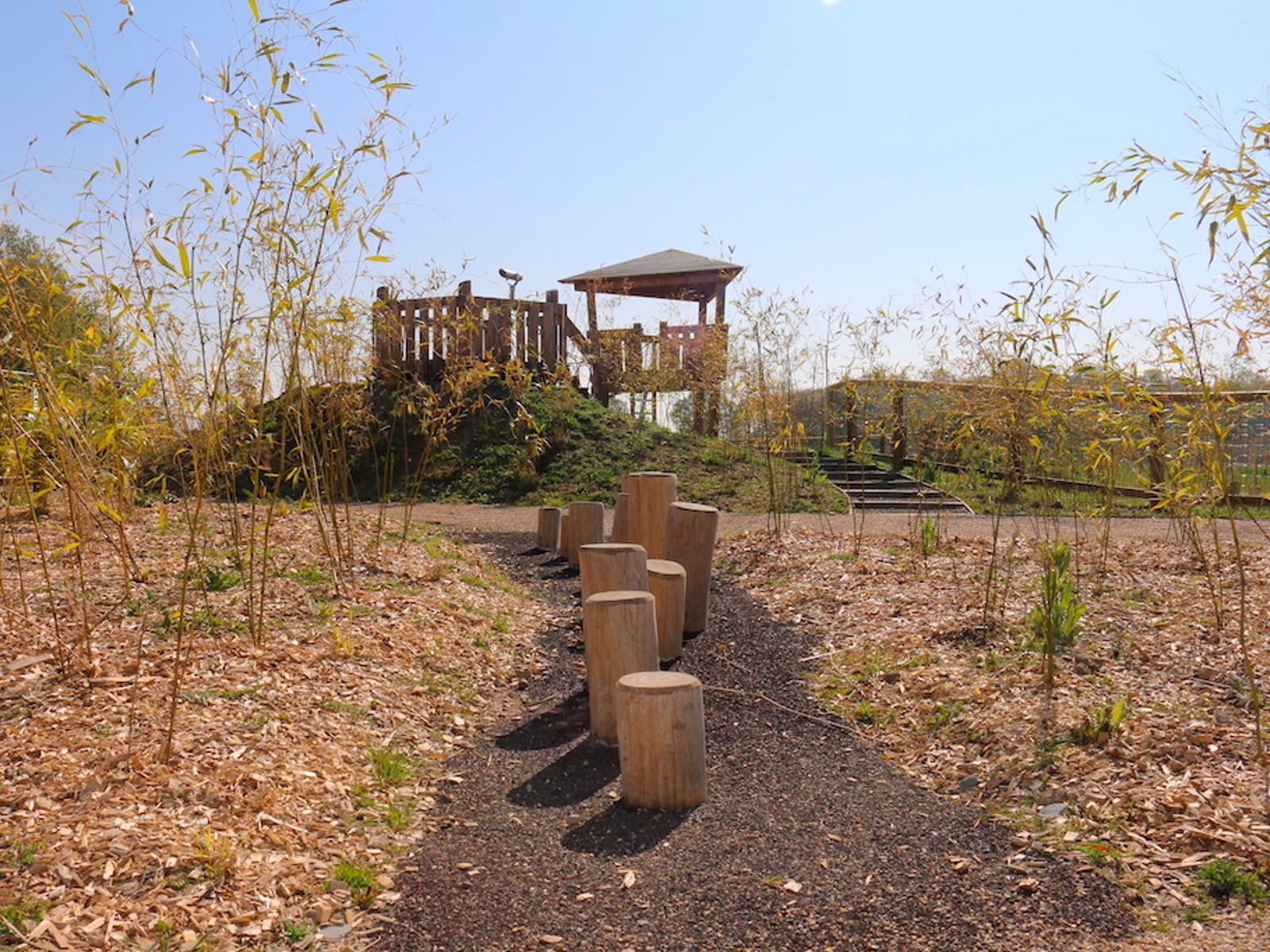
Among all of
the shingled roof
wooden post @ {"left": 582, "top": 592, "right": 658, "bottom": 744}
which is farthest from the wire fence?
the shingled roof

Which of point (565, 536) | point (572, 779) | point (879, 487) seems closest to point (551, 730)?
point (572, 779)

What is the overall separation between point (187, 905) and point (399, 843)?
0.67 m

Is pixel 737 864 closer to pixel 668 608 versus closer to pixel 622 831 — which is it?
pixel 622 831

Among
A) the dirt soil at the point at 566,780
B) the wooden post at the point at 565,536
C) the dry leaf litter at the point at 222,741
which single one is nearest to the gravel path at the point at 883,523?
the wooden post at the point at 565,536

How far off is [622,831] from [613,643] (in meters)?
0.86

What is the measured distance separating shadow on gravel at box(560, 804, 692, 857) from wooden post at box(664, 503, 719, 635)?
2255mm

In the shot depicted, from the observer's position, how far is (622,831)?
2.93 m

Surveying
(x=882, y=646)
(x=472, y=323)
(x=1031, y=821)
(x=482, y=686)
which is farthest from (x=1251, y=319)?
(x=472, y=323)

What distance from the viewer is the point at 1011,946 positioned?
2230mm

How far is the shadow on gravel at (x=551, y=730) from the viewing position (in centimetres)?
378

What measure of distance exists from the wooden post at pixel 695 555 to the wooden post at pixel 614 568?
920 mm

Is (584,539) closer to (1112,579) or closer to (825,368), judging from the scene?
(825,368)

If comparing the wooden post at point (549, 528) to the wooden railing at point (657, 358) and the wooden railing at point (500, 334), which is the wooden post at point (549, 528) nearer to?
the wooden railing at point (500, 334)

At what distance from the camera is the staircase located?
1059 cm
